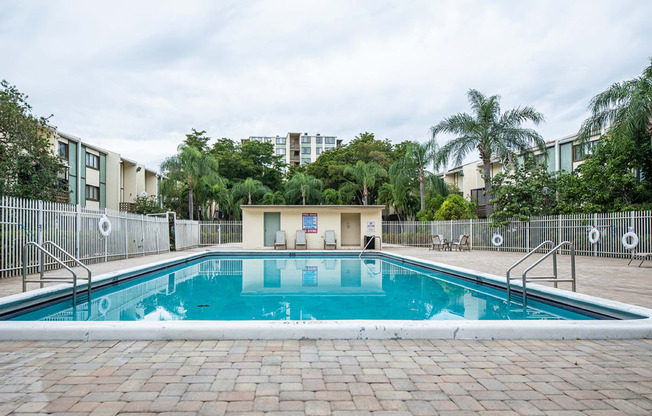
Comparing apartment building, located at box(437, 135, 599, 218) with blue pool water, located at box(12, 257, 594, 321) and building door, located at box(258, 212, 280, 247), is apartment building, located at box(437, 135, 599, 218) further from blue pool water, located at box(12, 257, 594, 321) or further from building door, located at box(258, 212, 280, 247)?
blue pool water, located at box(12, 257, 594, 321)

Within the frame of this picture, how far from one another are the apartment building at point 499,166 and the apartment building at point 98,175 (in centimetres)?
2424

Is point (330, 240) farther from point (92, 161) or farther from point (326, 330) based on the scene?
point (92, 161)

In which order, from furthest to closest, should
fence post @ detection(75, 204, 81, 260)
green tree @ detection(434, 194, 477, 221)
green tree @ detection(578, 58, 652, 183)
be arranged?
green tree @ detection(434, 194, 477, 221) < green tree @ detection(578, 58, 652, 183) < fence post @ detection(75, 204, 81, 260)

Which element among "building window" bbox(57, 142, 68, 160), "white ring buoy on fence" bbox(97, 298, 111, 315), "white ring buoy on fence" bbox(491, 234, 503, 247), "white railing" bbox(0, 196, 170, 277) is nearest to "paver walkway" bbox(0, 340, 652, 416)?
"white ring buoy on fence" bbox(97, 298, 111, 315)

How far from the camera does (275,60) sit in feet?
49.0

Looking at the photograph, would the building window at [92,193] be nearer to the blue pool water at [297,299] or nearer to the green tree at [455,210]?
the blue pool water at [297,299]

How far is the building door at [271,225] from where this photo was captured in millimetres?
20156

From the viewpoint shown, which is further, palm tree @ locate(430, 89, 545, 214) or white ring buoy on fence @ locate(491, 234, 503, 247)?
palm tree @ locate(430, 89, 545, 214)

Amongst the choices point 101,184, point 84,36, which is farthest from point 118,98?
point 101,184

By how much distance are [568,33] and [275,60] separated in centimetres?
Result: 988

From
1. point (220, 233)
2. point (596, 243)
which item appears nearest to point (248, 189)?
point (220, 233)

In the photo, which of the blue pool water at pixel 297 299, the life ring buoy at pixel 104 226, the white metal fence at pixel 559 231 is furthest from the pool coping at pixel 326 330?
the white metal fence at pixel 559 231

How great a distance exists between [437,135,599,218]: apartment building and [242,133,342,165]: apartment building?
3941 cm

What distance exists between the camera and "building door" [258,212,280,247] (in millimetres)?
20156
